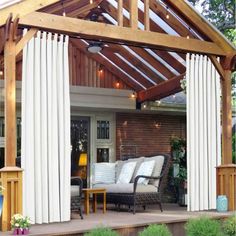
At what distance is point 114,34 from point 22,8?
1457 millimetres

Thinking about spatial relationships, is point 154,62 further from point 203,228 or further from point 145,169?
point 203,228

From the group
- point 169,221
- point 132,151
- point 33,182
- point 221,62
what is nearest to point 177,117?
point 132,151

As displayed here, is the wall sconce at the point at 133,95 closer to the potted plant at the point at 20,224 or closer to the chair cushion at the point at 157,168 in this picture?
the chair cushion at the point at 157,168

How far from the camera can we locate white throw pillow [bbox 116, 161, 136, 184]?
943cm

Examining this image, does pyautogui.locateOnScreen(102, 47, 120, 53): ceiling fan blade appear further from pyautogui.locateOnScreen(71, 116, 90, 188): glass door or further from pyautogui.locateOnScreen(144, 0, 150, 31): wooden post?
pyautogui.locateOnScreen(144, 0, 150, 31): wooden post

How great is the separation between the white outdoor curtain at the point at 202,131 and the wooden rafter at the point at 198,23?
0.36 meters

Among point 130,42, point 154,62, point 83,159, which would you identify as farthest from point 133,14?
point 83,159

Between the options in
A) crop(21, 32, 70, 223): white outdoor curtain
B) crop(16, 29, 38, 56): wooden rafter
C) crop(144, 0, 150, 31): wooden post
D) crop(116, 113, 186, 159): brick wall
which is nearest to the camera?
crop(16, 29, 38, 56): wooden rafter

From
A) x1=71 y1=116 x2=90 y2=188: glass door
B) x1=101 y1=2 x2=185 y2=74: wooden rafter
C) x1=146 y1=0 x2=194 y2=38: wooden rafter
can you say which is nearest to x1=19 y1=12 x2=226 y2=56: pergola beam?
x1=146 y1=0 x2=194 y2=38: wooden rafter

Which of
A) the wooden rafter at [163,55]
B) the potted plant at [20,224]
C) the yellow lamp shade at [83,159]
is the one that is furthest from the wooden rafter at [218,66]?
the potted plant at [20,224]

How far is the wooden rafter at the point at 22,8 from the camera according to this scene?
6.59 metres

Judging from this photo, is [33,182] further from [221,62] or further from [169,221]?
[221,62]

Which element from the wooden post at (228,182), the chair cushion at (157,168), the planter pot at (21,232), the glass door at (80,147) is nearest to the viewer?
the planter pot at (21,232)

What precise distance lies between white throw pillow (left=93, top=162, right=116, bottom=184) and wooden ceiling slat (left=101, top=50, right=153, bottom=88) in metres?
2.33
